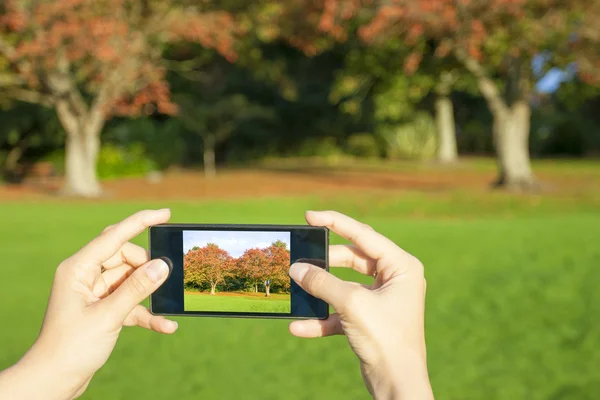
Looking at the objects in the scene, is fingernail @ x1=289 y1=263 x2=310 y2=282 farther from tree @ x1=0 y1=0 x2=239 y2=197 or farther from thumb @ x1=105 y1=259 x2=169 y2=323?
tree @ x1=0 y1=0 x2=239 y2=197

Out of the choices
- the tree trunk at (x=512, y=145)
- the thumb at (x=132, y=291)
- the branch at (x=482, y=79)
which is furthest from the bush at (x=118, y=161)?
the thumb at (x=132, y=291)

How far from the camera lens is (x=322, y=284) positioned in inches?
86.2

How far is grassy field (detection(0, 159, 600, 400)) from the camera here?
17.2ft

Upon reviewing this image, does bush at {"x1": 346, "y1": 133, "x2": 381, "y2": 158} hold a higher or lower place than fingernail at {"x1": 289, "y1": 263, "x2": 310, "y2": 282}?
higher

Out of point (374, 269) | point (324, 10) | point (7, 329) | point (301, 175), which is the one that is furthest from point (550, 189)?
point (374, 269)

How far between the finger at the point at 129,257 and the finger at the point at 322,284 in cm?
57

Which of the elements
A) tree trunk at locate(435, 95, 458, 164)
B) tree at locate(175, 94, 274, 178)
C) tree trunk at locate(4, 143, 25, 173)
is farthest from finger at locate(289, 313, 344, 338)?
tree trunk at locate(435, 95, 458, 164)

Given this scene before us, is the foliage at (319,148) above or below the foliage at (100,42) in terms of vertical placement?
below

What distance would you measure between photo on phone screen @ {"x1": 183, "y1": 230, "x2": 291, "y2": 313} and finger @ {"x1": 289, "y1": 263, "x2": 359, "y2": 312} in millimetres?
180

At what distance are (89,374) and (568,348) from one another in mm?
4915

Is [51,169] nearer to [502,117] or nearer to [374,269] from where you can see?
[502,117]

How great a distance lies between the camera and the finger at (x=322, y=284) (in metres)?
2.12

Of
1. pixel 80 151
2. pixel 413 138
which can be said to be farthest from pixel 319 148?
pixel 80 151

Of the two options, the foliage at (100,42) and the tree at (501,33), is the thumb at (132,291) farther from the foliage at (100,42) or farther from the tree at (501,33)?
the foliage at (100,42)
